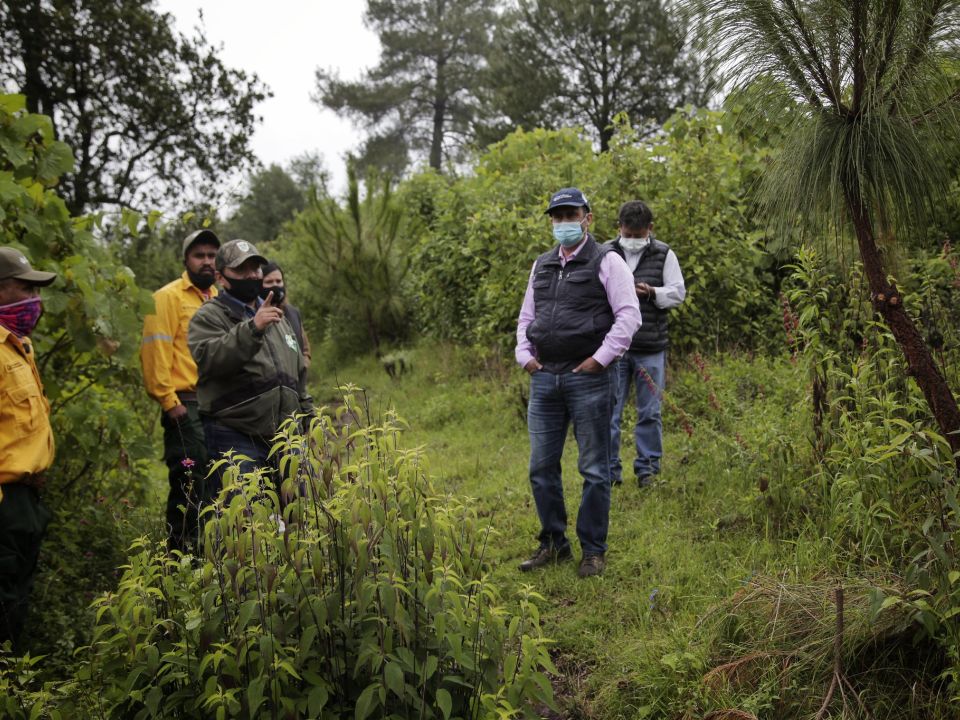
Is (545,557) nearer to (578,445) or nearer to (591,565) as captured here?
(591,565)

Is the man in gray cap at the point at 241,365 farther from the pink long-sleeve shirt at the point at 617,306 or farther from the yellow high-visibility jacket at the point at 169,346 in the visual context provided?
the pink long-sleeve shirt at the point at 617,306

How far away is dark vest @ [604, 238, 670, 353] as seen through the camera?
545 centimetres

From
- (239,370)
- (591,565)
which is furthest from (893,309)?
(239,370)

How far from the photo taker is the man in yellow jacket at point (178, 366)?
15.0ft

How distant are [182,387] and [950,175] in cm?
413

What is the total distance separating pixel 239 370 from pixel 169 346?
97 centimetres

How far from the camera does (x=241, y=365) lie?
3908mm

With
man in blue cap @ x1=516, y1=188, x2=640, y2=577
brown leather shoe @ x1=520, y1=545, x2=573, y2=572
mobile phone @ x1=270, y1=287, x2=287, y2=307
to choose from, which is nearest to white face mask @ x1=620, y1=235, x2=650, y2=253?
man in blue cap @ x1=516, y1=188, x2=640, y2=577

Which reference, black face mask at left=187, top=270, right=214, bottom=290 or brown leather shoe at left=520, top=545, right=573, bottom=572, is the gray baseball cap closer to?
black face mask at left=187, top=270, right=214, bottom=290

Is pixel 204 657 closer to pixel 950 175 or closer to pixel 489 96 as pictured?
pixel 950 175

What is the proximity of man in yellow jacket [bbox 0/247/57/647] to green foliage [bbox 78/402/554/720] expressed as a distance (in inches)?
50.1

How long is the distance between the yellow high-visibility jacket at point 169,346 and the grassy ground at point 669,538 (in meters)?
1.77

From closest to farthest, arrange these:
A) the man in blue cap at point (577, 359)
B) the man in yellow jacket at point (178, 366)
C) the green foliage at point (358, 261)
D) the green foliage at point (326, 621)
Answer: the green foliage at point (326, 621) → the man in blue cap at point (577, 359) → the man in yellow jacket at point (178, 366) → the green foliage at point (358, 261)

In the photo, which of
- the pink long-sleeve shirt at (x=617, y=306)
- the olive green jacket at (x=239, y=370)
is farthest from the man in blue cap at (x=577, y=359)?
the olive green jacket at (x=239, y=370)
